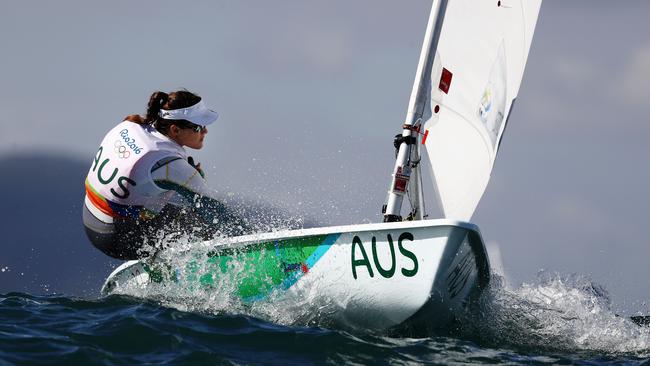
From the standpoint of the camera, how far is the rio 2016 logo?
5863 millimetres

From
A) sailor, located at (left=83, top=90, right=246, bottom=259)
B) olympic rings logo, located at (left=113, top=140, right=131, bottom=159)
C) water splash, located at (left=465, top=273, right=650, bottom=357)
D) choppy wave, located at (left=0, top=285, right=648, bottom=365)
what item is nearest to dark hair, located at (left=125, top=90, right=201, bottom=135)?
sailor, located at (left=83, top=90, right=246, bottom=259)

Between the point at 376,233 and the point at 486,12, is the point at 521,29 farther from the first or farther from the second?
the point at 376,233

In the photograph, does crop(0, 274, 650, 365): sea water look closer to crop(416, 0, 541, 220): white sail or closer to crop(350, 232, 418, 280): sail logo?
crop(350, 232, 418, 280): sail logo

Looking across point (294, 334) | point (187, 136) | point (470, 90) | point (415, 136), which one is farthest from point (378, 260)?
point (187, 136)

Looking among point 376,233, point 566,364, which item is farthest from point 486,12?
point 566,364

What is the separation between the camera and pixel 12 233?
47875 millimetres

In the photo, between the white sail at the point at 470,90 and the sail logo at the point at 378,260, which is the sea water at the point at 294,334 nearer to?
the sail logo at the point at 378,260

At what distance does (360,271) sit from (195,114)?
1813 millimetres

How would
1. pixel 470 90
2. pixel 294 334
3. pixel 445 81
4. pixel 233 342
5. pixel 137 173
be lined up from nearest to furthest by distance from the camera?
pixel 233 342 < pixel 294 334 < pixel 137 173 < pixel 445 81 < pixel 470 90

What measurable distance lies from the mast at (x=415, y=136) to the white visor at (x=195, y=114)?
136 centimetres

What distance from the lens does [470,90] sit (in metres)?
6.16

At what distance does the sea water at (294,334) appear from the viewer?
4.55 meters

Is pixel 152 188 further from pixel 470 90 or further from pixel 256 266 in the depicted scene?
pixel 470 90

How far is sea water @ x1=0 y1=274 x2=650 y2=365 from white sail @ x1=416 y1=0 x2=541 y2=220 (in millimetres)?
780
